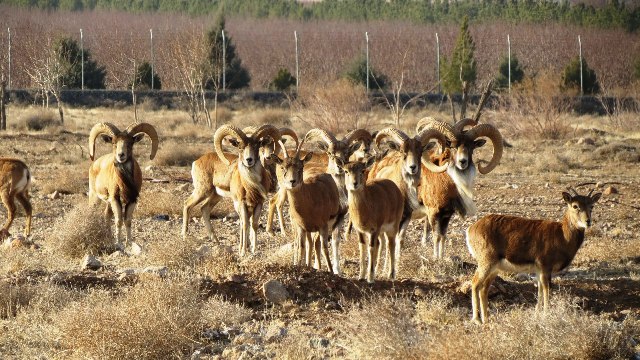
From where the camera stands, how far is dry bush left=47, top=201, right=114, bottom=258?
51.7 feet

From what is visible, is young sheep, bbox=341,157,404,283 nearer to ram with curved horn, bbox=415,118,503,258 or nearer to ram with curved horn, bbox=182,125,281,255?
ram with curved horn, bbox=415,118,503,258

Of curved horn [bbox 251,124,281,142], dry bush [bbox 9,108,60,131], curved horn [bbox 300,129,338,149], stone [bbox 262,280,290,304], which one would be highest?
dry bush [bbox 9,108,60,131]

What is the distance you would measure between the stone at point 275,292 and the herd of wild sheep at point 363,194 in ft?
5.07

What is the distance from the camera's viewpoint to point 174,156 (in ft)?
98.3

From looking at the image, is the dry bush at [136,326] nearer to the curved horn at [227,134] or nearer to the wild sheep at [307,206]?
the wild sheep at [307,206]

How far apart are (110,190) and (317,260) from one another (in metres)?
5.23

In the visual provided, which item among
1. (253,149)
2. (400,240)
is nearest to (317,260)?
(400,240)

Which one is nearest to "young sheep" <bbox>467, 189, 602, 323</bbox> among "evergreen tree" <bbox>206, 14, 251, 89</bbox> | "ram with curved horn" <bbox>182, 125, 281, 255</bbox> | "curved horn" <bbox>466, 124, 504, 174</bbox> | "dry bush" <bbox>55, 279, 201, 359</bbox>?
"dry bush" <bbox>55, 279, 201, 359</bbox>

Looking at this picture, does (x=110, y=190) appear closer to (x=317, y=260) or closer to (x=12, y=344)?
(x=317, y=260)

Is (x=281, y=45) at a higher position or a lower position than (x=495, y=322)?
higher

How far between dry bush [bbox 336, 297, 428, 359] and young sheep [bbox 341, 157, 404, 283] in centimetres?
329

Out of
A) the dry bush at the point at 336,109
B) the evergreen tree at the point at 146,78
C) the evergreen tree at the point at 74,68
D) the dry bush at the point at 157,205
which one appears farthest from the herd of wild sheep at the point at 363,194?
the evergreen tree at the point at 146,78

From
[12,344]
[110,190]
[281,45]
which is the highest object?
[281,45]

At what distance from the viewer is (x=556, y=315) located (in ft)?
30.7
